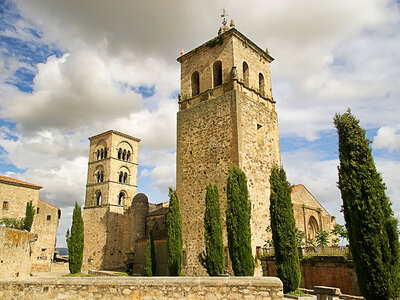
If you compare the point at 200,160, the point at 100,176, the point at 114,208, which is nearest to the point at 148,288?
the point at 200,160

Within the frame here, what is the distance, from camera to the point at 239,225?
14688 millimetres

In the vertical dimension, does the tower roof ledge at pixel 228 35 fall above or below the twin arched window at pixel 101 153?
above

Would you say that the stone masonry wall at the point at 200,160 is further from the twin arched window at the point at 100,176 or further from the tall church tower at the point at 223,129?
the twin arched window at the point at 100,176

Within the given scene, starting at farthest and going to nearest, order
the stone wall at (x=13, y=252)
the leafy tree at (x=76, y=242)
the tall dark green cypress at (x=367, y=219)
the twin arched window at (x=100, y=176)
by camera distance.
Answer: the twin arched window at (x=100, y=176), the leafy tree at (x=76, y=242), the stone wall at (x=13, y=252), the tall dark green cypress at (x=367, y=219)

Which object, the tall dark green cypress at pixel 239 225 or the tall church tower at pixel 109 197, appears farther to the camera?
the tall church tower at pixel 109 197

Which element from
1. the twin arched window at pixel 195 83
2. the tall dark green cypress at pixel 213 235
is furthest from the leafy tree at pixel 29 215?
the tall dark green cypress at pixel 213 235

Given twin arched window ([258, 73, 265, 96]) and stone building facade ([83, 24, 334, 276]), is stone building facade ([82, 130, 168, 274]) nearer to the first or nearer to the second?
stone building facade ([83, 24, 334, 276])

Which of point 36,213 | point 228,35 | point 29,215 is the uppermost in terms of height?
point 228,35

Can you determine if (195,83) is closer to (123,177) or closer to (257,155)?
(257,155)

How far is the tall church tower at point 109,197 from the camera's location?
112 ft

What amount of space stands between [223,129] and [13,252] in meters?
11.9

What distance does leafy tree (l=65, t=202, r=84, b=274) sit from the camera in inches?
1175

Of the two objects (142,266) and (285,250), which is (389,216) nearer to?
(285,250)

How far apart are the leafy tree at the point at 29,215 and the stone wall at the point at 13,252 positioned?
718 inches
